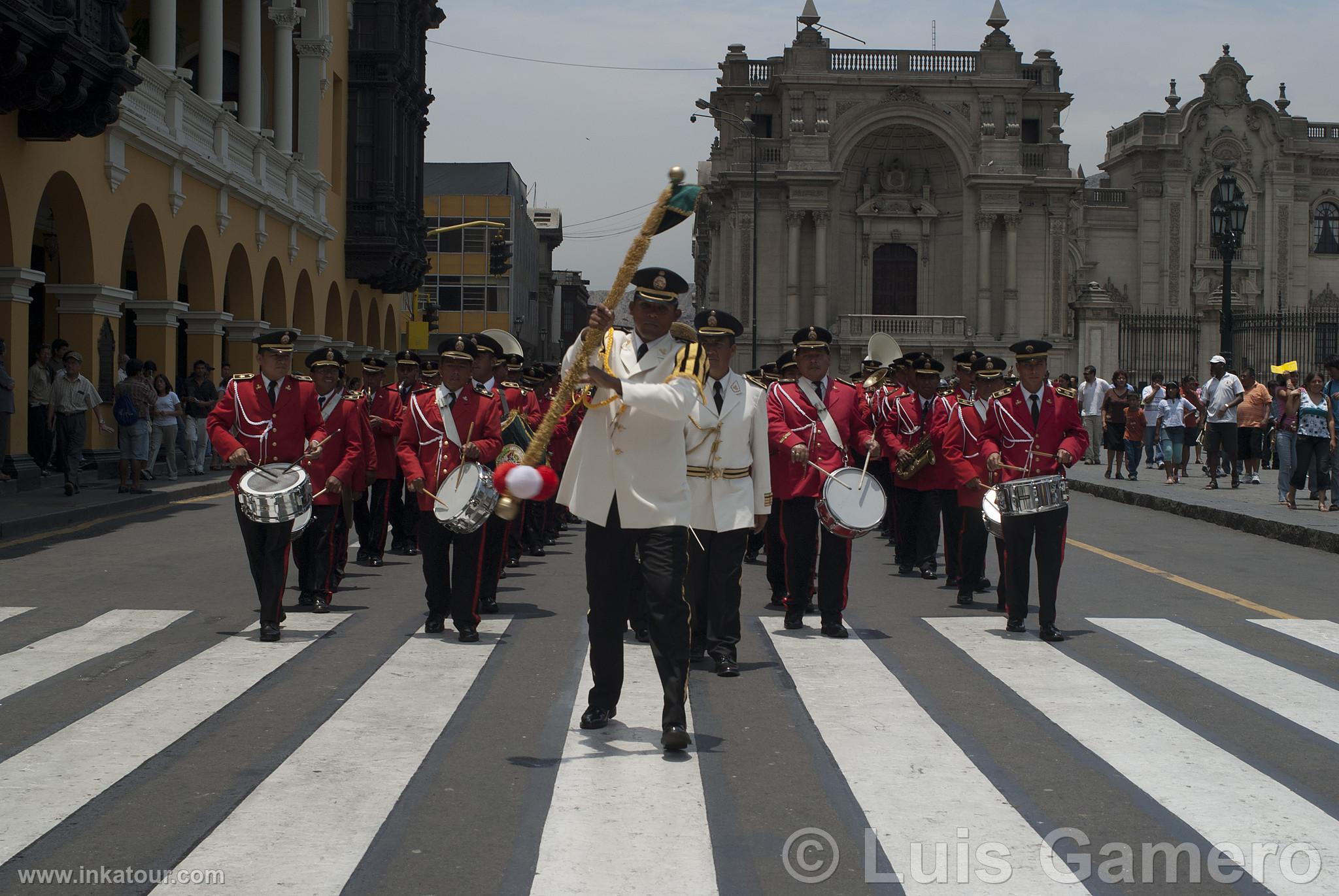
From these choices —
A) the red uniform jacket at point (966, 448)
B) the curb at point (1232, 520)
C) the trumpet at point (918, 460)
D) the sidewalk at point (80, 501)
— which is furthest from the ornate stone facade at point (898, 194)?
the red uniform jacket at point (966, 448)

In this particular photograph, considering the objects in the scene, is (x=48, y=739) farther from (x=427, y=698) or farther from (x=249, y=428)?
(x=249, y=428)

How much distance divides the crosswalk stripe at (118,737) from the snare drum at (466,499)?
1.18 meters

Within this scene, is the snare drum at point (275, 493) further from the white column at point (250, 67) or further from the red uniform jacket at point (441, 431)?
the white column at point (250, 67)

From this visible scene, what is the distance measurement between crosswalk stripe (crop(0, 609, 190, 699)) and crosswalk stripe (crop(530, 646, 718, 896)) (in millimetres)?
3076

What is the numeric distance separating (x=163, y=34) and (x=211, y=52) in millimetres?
3432

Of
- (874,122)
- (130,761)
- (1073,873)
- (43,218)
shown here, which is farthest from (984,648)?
(874,122)

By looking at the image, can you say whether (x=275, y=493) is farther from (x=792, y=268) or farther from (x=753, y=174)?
(x=792, y=268)

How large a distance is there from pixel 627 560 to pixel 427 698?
4.88 ft

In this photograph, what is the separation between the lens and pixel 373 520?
1420cm

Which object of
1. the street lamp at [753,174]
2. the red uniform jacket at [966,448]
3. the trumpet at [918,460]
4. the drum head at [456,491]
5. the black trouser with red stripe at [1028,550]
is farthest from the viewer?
the street lamp at [753,174]

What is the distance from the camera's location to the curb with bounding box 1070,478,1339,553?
16062 mm

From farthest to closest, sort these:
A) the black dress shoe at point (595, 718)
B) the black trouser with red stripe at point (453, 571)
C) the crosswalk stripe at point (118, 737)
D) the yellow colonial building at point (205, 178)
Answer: the yellow colonial building at point (205, 178)
the black trouser with red stripe at point (453, 571)
the black dress shoe at point (595, 718)
the crosswalk stripe at point (118, 737)

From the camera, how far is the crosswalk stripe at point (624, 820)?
488cm

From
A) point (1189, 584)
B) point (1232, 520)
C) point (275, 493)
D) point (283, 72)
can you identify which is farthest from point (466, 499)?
point (283, 72)
